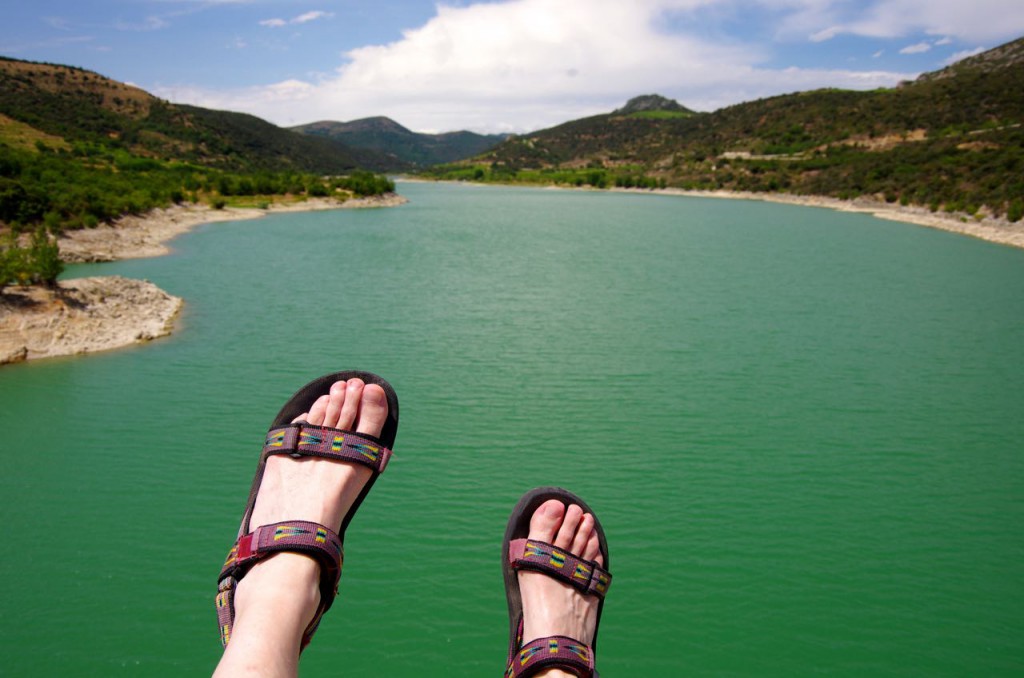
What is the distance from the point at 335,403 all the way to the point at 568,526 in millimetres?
1000

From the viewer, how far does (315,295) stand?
13.4m

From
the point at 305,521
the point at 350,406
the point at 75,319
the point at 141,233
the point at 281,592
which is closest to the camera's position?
the point at 281,592

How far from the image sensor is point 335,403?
2.51m

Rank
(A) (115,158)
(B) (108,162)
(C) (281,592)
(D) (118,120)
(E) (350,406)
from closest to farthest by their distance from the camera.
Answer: (C) (281,592), (E) (350,406), (B) (108,162), (A) (115,158), (D) (118,120)

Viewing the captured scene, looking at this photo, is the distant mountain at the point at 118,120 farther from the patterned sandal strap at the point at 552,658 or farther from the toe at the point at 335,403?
the patterned sandal strap at the point at 552,658

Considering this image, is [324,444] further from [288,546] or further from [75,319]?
[75,319]

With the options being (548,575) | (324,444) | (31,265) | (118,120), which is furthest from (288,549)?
(118,120)

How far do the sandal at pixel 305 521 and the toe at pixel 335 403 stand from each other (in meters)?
0.06

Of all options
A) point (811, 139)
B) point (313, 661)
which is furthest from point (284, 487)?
point (811, 139)

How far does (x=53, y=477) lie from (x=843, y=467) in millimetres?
6914

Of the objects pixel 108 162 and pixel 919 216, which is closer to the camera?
pixel 919 216

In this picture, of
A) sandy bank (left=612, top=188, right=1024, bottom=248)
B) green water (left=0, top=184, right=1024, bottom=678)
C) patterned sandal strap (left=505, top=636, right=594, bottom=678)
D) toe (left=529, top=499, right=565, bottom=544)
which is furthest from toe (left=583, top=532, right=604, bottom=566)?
sandy bank (left=612, top=188, right=1024, bottom=248)

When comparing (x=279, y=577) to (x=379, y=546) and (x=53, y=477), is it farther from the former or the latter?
(x=53, y=477)

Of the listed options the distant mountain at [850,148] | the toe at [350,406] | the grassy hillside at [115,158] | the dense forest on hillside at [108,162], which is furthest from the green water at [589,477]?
the distant mountain at [850,148]
